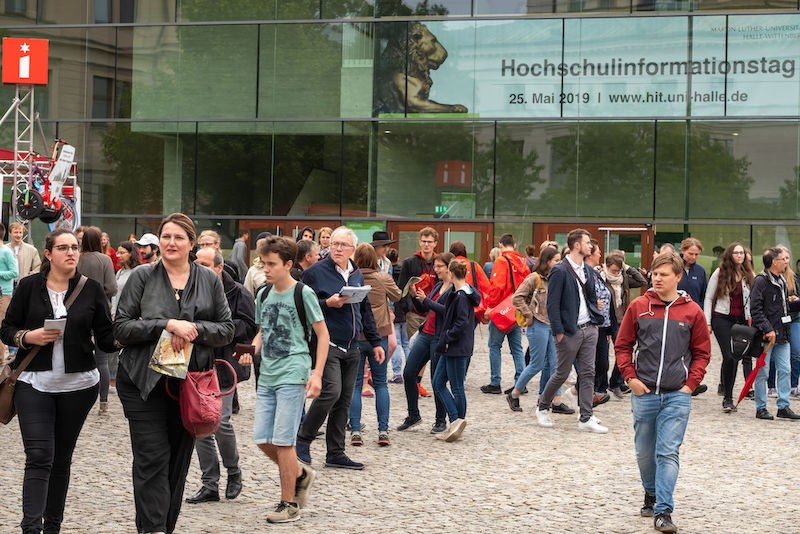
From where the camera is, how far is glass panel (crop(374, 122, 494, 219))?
23938 mm

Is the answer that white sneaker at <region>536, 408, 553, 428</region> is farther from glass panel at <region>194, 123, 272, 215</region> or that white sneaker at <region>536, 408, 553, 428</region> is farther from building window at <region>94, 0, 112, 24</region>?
building window at <region>94, 0, 112, 24</region>

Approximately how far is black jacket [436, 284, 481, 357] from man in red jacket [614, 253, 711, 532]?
292cm

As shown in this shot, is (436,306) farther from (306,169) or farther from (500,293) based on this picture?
(306,169)

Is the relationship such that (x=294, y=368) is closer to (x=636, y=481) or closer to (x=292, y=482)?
(x=292, y=482)

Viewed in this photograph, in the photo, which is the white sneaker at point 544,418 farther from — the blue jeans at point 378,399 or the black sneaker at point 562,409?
the blue jeans at point 378,399

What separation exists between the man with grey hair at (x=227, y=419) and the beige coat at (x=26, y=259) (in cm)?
741

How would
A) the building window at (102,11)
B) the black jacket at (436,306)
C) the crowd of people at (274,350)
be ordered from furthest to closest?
the building window at (102,11) < the black jacket at (436,306) < the crowd of people at (274,350)

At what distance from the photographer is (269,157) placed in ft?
82.1

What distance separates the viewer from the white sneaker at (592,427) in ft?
33.3

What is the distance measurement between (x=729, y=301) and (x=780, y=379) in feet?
3.43

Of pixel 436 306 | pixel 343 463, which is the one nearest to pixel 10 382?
pixel 343 463

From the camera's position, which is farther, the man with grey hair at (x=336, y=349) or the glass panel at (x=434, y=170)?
the glass panel at (x=434, y=170)

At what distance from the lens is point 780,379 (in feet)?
37.1

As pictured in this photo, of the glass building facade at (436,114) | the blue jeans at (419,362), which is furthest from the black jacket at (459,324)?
the glass building facade at (436,114)
